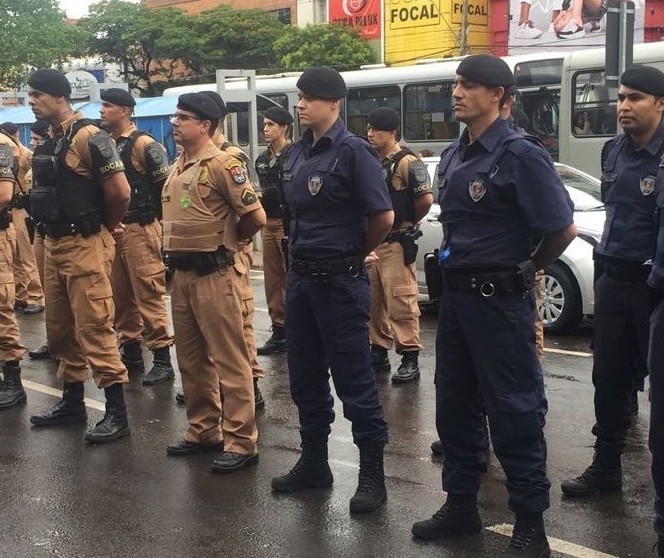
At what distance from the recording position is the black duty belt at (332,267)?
486cm

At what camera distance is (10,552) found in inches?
176

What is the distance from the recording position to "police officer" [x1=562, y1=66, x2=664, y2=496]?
4.79 meters

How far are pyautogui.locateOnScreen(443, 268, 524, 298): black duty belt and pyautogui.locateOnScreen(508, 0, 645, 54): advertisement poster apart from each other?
35.1 meters

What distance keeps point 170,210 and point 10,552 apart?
6.56 ft

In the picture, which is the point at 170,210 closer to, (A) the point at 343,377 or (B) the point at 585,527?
(A) the point at 343,377

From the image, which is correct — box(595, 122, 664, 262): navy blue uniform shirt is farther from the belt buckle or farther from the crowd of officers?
the belt buckle

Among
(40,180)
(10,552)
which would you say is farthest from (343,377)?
(40,180)

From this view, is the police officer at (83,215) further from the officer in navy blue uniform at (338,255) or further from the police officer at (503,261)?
the police officer at (503,261)

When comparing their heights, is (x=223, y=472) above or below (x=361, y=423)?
below

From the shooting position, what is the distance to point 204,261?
5.56 meters

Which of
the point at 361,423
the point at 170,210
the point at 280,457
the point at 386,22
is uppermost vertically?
the point at 386,22

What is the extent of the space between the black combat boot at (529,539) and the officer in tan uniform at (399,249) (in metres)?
3.47

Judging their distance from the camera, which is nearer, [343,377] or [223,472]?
[343,377]

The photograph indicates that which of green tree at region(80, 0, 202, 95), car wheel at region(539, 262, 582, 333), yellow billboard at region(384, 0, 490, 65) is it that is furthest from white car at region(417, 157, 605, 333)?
green tree at region(80, 0, 202, 95)
